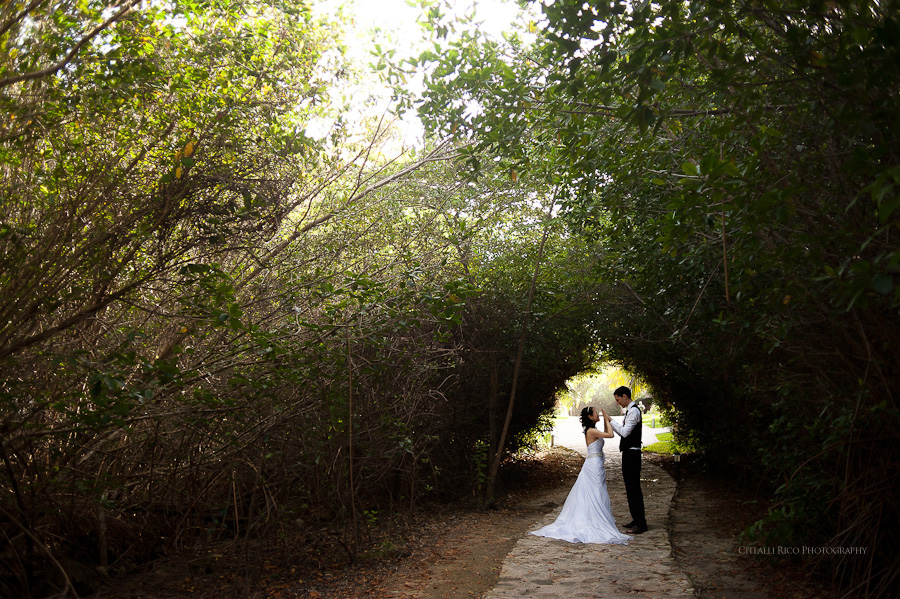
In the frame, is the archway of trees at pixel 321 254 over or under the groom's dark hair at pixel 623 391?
over

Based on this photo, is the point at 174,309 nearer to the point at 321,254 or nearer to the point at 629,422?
the point at 321,254

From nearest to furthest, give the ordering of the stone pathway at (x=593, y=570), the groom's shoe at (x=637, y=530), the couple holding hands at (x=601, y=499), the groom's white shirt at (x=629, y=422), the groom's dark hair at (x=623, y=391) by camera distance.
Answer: the stone pathway at (x=593, y=570)
the couple holding hands at (x=601, y=499)
the groom's shoe at (x=637, y=530)
the groom's white shirt at (x=629, y=422)
the groom's dark hair at (x=623, y=391)

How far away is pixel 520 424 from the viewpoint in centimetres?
1242

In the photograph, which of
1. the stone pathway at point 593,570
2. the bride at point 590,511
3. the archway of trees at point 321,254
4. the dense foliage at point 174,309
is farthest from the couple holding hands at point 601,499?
the dense foliage at point 174,309

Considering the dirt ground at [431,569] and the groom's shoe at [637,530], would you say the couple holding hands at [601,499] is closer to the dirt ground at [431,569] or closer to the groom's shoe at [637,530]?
the groom's shoe at [637,530]

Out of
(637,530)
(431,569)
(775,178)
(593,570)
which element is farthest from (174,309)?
(637,530)

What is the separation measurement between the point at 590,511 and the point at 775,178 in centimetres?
524

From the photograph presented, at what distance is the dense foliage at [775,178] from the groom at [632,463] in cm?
142

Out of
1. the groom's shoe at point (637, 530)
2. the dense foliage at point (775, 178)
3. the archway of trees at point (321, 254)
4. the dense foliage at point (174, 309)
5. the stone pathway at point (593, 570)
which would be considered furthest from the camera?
the groom's shoe at point (637, 530)

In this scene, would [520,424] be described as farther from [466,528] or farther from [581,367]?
[466,528]

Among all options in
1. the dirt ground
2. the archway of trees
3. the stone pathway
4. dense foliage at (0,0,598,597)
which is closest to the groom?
the stone pathway

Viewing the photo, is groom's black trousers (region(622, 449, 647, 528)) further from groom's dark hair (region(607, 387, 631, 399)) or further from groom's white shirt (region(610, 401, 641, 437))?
groom's dark hair (region(607, 387, 631, 399))

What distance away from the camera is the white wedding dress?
7.46 m

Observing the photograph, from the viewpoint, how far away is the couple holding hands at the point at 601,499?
760 centimetres
